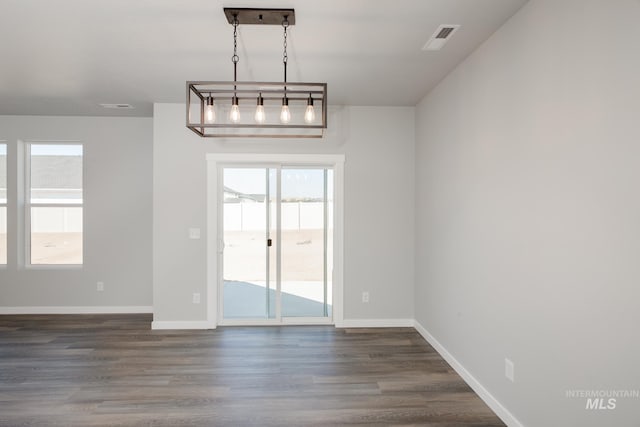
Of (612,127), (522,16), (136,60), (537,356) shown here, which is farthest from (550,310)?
(136,60)

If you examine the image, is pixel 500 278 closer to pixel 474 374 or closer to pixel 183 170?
pixel 474 374

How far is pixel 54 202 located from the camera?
4828 millimetres

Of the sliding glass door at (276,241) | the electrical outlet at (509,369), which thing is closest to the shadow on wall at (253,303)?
the sliding glass door at (276,241)

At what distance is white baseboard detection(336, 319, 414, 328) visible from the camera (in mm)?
4285

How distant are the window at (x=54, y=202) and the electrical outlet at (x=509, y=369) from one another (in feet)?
17.1

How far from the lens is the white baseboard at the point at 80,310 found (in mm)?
4723

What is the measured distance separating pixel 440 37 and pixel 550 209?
1453 mm

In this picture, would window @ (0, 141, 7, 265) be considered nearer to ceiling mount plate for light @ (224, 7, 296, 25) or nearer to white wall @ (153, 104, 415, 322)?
white wall @ (153, 104, 415, 322)

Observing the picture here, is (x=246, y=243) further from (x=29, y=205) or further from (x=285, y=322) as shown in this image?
(x=29, y=205)

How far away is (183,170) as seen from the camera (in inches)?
165

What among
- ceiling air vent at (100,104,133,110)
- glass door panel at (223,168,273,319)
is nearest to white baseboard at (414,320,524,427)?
glass door panel at (223,168,273,319)

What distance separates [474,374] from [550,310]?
1128mm

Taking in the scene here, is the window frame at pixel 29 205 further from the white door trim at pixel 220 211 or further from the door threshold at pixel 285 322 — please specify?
the door threshold at pixel 285 322

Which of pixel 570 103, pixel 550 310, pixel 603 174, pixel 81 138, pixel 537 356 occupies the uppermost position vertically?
pixel 81 138
